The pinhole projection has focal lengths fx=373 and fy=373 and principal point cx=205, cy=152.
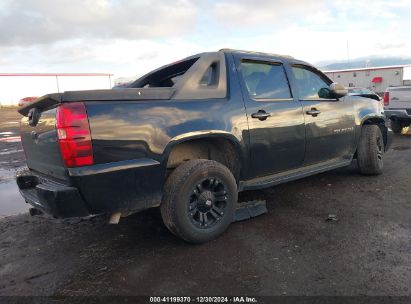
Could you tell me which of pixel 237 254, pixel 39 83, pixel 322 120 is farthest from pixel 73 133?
pixel 39 83

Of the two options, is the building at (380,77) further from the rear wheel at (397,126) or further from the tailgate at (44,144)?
the tailgate at (44,144)

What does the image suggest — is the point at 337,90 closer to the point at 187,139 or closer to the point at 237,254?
the point at 187,139

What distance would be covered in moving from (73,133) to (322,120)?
3034mm

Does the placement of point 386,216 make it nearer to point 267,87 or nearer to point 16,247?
point 267,87

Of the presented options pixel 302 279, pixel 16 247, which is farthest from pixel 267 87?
pixel 16 247

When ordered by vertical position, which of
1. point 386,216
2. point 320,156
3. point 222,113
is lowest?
point 386,216

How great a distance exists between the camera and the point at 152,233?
3.84 meters

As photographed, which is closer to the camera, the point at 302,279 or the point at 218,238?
the point at 302,279

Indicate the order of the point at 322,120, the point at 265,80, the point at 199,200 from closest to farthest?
the point at 199,200
the point at 265,80
the point at 322,120

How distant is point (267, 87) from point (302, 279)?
2157 mm

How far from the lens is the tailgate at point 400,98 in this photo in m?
9.28

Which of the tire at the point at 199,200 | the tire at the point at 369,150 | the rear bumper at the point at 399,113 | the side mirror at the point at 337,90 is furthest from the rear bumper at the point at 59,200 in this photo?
the rear bumper at the point at 399,113

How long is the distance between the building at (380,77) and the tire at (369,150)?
23032mm

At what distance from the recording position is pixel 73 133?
2.78 metres
